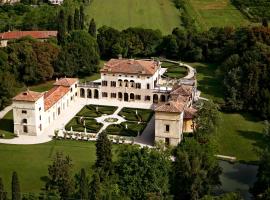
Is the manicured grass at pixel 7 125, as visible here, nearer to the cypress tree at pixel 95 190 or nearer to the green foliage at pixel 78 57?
the green foliage at pixel 78 57

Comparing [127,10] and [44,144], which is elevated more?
[127,10]

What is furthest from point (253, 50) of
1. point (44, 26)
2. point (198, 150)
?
point (44, 26)

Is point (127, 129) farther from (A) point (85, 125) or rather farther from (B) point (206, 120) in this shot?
(B) point (206, 120)

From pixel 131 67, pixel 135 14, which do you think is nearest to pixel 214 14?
pixel 135 14

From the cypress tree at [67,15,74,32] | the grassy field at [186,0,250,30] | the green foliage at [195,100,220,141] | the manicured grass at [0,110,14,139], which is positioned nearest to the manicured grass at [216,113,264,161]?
the green foliage at [195,100,220,141]

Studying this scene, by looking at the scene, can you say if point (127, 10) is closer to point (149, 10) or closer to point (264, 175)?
point (149, 10)

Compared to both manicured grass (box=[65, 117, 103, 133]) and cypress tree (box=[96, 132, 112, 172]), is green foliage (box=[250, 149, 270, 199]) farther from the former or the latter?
manicured grass (box=[65, 117, 103, 133])
